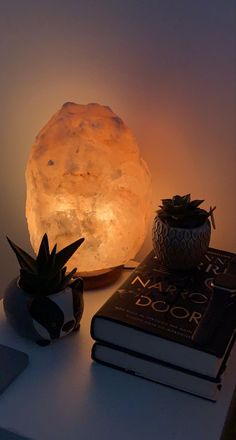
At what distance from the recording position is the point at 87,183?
80 cm

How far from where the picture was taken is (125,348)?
0.67 metres

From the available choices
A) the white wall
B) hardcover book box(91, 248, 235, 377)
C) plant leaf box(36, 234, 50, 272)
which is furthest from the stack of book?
the white wall

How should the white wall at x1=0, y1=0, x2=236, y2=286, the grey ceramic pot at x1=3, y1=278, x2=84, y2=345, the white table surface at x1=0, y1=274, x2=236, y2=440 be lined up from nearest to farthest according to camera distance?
the white table surface at x1=0, y1=274, x2=236, y2=440, the grey ceramic pot at x1=3, y1=278, x2=84, y2=345, the white wall at x1=0, y1=0, x2=236, y2=286

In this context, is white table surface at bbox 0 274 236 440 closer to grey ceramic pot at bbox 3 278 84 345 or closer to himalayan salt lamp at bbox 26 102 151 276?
grey ceramic pot at bbox 3 278 84 345

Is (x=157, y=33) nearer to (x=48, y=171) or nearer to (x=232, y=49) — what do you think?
(x=232, y=49)

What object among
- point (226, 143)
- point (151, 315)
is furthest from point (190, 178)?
point (151, 315)

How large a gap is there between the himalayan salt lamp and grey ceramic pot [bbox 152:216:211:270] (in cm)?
6

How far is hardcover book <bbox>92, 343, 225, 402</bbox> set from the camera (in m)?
0.63

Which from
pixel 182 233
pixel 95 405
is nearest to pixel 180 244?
pixel 182 233

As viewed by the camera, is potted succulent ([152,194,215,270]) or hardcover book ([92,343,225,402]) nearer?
hardcover book ([92,343,225,402])

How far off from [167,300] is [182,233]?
0.36 ft

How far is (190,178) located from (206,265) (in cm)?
19

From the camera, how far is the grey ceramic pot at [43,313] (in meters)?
0.70

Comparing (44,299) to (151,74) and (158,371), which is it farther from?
(151,74)
